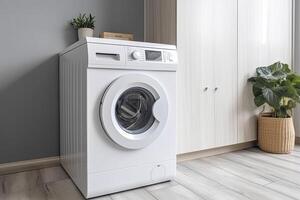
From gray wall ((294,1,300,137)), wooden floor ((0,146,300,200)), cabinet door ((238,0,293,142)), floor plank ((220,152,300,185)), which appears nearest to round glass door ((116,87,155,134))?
wooden floor ((0,146,300,200))

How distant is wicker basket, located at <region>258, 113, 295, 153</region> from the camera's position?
2.15m

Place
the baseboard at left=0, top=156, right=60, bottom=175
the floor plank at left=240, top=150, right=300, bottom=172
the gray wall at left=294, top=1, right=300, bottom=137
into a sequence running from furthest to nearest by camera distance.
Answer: the gray wall at left=294, top=1, right=300, bottom=137 < the floor plank at left=240, top=150, right=300, bottom=172 < the baseboard at left=0, top=156, right=60, bottom=175

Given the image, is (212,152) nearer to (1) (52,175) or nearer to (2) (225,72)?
(2) (225,72)

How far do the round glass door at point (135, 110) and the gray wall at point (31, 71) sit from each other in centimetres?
75

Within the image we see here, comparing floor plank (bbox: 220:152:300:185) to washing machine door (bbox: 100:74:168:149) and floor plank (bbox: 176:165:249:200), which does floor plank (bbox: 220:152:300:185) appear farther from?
washing machine door (bbox: 100:74:168:149)

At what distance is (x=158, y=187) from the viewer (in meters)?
1.48

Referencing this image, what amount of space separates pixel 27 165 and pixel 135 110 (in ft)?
3.18

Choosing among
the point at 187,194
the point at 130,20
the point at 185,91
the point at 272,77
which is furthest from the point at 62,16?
the point at 272,77

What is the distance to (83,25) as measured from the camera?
6.18 feet

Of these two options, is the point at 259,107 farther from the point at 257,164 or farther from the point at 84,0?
the point at 84,0

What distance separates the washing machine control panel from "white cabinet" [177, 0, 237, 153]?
0.30 m

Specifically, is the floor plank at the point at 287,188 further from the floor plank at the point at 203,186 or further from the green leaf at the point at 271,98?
the green leaf at the point at 271,98

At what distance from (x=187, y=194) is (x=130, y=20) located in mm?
1541

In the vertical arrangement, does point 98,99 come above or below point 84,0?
below
